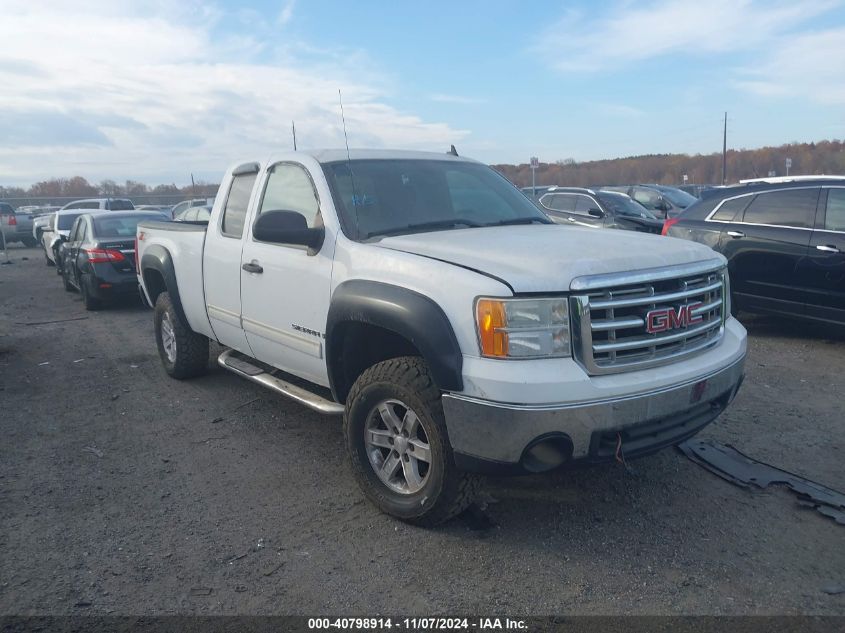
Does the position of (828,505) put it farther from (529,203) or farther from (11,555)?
(11,555)

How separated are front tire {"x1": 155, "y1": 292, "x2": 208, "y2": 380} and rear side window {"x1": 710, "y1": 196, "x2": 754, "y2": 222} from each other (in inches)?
226

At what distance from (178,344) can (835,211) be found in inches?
255

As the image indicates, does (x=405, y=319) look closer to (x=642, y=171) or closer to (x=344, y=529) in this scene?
(x=344, y=529)

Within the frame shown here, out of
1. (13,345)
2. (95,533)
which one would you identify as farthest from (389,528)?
(13,345)

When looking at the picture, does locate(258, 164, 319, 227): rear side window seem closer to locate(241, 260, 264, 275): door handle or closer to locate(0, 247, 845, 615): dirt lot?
locate(241, 260, 264, 275): door handle

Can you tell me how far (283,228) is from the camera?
383 cm

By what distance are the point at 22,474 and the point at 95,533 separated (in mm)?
1167

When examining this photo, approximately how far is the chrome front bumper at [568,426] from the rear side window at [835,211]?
4519 mm

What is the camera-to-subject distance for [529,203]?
497 cm

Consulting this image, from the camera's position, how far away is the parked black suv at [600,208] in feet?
42.0

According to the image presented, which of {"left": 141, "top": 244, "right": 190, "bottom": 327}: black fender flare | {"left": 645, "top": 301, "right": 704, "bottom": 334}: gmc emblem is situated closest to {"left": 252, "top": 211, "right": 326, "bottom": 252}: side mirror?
{"left": 645, "top": 301, "right": 704, "bottom": 334}: gmc emblem

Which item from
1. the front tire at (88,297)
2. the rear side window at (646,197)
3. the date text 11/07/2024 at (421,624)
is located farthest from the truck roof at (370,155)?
the rear side window at (646,197)

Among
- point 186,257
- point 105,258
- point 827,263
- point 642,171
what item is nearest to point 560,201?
point 827,263

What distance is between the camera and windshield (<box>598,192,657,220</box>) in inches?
535
